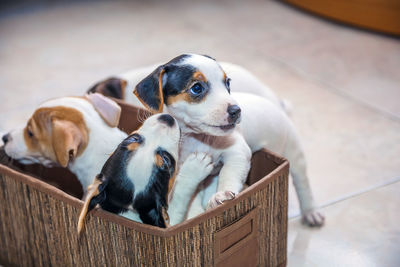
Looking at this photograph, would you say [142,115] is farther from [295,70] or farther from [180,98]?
[295,70]

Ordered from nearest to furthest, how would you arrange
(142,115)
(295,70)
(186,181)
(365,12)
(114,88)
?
1. (186,181)
2. (142,115)
3. (114,88)
4. (295,70)
5. (365,12)

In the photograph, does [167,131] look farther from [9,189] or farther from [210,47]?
[210,47]

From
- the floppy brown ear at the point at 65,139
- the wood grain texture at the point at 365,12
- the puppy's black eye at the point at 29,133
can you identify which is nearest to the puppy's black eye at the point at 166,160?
the floppy brown ear at the point at 65,139

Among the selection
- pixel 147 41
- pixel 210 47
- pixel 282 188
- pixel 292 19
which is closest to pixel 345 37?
pixel 292 19

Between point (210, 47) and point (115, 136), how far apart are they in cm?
239

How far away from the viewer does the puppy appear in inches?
67.1

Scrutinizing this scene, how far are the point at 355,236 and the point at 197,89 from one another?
1022mm

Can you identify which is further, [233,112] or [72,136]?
[72,136]

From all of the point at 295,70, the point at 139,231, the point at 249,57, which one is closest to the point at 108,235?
the point at 139,231

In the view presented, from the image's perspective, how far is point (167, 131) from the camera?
1674 millimetres

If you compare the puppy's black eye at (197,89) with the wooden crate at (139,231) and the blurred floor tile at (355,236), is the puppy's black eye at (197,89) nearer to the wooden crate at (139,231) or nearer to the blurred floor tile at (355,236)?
the wooden crate at (139,231)

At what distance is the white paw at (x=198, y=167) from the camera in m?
1.79

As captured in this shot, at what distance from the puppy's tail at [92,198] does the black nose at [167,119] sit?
0.24 meters

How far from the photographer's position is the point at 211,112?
1706mm
